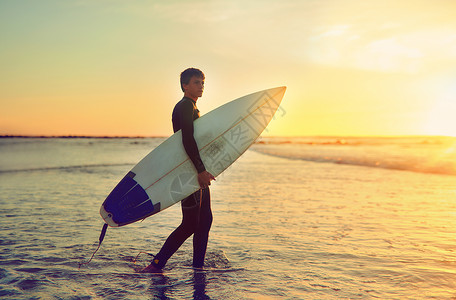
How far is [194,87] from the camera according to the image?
349 centimetres

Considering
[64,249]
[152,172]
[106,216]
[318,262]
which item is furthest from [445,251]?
[64,249]

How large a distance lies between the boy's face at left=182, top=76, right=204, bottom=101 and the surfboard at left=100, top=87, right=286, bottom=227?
0.43m

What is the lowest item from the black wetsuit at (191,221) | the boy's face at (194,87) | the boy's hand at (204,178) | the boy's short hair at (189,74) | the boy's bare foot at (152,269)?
the boy's bare foot at (152,269)

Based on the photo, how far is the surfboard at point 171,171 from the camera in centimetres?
371

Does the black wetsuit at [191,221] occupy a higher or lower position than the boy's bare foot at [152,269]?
higher

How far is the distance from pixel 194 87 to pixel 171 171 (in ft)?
2.91

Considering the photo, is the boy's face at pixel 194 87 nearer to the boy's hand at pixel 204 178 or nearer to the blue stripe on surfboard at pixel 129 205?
the boy's hand at pixel 204 178

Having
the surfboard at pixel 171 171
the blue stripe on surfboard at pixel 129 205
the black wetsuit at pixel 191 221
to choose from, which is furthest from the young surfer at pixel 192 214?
the blue stripe on surfboard at pixel 129 205

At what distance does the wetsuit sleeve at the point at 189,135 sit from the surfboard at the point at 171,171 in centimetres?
25

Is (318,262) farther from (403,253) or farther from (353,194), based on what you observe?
(353,194)

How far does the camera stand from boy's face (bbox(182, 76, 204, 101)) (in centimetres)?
349

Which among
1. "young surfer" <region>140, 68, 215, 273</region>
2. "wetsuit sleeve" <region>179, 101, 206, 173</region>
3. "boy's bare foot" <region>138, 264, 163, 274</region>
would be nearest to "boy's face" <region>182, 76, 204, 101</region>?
"young surfer" <region>140, 68, 215, 273</region>

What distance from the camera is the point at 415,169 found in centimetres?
1445

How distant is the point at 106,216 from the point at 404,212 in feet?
16.2
